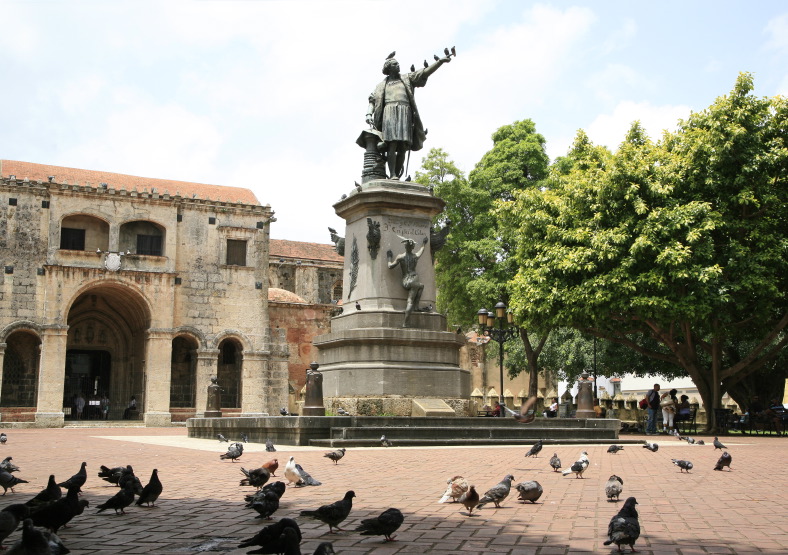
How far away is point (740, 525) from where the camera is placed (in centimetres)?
655

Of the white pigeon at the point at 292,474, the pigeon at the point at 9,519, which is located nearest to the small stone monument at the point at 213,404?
the white pigeon at the point at 292,474

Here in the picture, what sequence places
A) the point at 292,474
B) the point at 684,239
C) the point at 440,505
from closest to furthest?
1. the point at 440,505
2. the point at 292,474
3. the point at 684,239

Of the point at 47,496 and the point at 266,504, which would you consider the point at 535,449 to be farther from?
the point at 47,496

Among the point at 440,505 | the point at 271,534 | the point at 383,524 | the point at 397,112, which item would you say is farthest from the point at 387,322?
the point at 271,534

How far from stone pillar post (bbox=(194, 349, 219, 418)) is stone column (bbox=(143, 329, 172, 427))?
142 cm

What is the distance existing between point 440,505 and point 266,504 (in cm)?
187

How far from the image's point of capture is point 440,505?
7543mm

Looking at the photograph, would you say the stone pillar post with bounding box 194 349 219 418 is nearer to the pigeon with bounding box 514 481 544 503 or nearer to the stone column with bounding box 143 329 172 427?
the stone column with bounding box 143 329 172 427

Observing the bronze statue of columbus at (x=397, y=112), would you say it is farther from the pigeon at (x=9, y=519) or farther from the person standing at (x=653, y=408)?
the pigeon at (x=9, y=519)

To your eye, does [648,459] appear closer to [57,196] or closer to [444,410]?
[444,410]

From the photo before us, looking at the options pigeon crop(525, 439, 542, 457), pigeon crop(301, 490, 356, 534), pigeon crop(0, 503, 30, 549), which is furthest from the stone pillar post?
pigeon crop(0, 503, 30, 549)

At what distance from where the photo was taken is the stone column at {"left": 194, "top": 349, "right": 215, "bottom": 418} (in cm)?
3956

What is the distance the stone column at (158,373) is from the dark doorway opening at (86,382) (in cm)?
332

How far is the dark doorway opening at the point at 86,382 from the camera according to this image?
40.3 m
